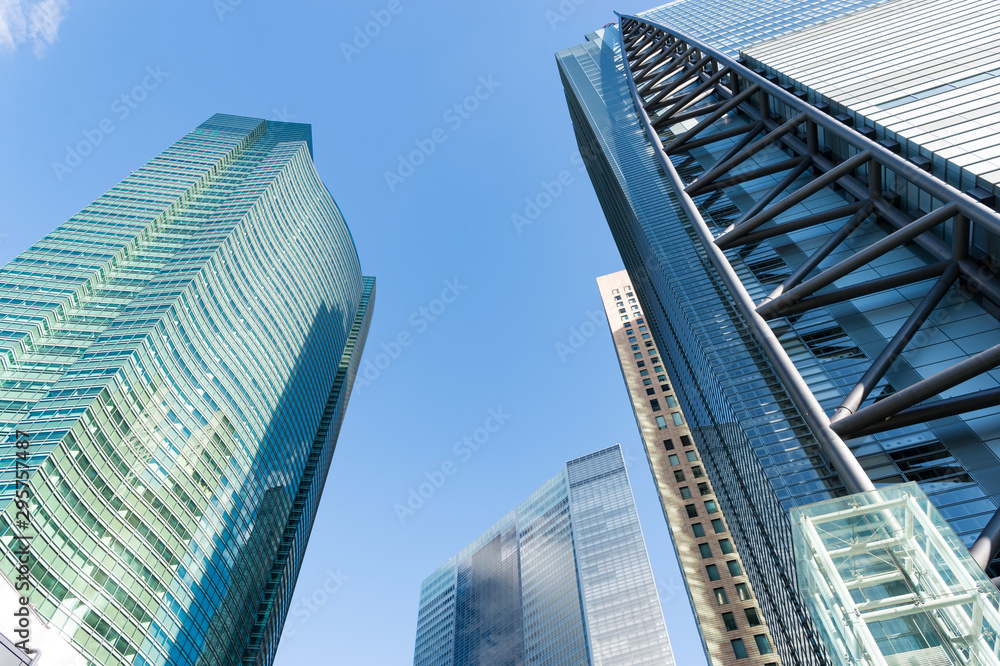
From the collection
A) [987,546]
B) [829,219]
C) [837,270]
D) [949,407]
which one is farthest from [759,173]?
[987,546]

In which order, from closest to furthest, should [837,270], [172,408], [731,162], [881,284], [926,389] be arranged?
[926,389] → [837,270] → [881,284] → [731,162] → [172,408]

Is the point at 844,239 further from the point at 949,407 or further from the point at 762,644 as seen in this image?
the point at 762,644

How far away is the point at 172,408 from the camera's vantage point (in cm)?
7400

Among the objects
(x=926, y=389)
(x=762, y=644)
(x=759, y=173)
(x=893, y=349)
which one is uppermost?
(x=759, y=173)

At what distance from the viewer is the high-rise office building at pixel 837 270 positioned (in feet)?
61.9

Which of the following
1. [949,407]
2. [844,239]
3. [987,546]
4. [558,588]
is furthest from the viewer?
[558,588]

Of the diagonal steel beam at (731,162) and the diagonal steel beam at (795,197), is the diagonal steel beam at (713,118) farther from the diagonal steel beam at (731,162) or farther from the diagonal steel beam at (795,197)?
the diagonal steel beam at (795,197)

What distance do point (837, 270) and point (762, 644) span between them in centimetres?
5008

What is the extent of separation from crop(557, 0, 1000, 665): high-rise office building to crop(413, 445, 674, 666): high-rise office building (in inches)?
2470

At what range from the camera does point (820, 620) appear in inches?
617

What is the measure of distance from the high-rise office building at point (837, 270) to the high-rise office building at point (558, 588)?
62.7m

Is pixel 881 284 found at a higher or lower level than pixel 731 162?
lower

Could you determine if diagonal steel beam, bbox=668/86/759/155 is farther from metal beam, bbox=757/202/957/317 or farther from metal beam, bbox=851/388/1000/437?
metal beam, bbox=851/388/1000/437

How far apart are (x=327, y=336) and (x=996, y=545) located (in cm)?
12610
